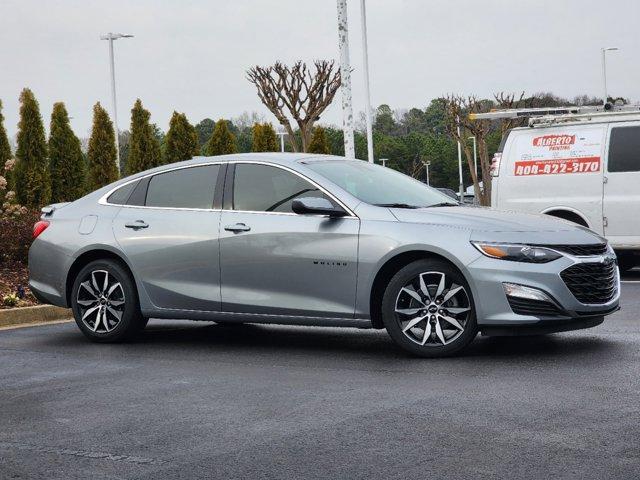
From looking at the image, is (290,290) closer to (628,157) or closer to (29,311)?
(29,311)

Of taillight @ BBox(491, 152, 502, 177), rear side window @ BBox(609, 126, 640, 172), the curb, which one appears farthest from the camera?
taillight @ BBox(491, 152, 502, 177)

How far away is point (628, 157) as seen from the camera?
1515cm

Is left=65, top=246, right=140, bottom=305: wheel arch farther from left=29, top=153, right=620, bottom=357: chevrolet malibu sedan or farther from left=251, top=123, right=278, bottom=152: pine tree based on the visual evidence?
left=251, top=123, right=278, bottom=152: pine tree

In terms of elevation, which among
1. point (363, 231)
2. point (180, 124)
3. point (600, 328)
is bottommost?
point (600, 328)

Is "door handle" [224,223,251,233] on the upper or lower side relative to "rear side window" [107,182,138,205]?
lower

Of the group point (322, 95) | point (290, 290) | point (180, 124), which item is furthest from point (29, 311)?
point (322, 95)

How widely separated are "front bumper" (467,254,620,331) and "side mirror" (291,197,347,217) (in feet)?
3.78

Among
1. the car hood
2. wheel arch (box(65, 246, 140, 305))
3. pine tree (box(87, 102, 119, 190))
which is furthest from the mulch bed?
pine tree (box(87, 102, 119, 190))

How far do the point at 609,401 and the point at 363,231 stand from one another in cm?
261

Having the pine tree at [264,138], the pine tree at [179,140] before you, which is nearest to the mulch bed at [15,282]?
the pine tree at [179,140]

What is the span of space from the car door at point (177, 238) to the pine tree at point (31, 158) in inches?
861

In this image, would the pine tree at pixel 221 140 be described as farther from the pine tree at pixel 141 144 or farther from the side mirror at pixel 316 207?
the side mirror at pixel 316 207

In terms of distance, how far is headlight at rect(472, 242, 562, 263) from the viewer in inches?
322

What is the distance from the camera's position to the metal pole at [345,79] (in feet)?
75.3
